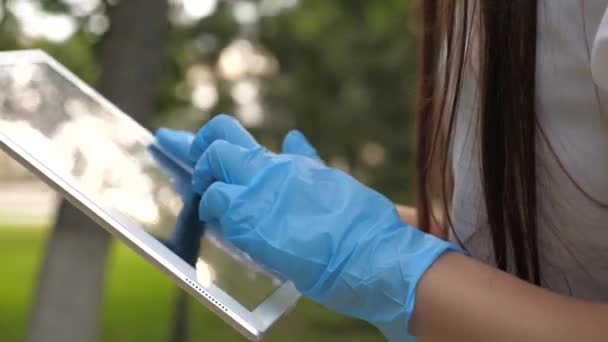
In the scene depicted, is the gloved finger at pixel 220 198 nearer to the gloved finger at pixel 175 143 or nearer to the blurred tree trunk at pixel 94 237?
the gloved finger at pixel 175 143

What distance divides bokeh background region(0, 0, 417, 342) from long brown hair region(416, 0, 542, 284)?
236cm

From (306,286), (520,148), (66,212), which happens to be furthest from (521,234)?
(66,212)

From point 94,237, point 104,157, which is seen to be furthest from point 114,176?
point 94,237

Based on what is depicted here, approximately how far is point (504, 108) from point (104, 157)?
64 centimetres

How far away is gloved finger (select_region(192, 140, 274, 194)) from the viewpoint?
3.75 ft

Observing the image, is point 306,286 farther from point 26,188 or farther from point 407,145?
point 26,188

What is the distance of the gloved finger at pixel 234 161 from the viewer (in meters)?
1.14

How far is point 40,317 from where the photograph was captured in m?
3.29

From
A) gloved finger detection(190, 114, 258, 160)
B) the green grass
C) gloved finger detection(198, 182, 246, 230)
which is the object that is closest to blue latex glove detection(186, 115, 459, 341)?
gloved finger detection(198, 182, 246, 230)

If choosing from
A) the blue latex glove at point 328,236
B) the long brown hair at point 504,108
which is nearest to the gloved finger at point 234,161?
the blue latex glove at point 328,236

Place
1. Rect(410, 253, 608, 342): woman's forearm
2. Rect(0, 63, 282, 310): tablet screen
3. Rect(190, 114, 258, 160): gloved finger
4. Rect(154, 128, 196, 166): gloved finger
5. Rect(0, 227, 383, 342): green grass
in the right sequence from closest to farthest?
Rect(410, 253, 608, 342): woman's forearm < Rect(0, 63, 282, 310): tablet screen < Rect(190, 114, 258, 160): gloved finger < Rect(154, 128, 196, 166): gloved finger < Rect(0, 227, 383, 342): green grass

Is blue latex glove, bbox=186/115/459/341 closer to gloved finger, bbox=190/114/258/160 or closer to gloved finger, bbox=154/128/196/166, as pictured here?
gloved finger, bbox=190/114/258/160

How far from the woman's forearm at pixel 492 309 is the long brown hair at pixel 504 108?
0.06 metres

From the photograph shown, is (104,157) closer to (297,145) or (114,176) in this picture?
(114,176)
